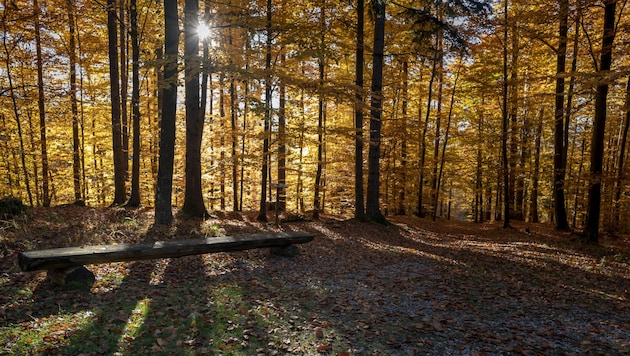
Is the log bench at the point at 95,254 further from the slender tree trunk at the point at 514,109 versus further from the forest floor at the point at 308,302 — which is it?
the slender tree trunk at the point at 514,109

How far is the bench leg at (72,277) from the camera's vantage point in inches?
207

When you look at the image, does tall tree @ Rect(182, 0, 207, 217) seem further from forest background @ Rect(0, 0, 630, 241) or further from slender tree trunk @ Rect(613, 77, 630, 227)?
slender tree trunk @ Rect(613, 77, 630, 227)

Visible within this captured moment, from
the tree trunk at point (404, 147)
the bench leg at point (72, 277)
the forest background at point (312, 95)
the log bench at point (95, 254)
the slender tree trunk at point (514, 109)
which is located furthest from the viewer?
the tree trunk at point (404, 147)

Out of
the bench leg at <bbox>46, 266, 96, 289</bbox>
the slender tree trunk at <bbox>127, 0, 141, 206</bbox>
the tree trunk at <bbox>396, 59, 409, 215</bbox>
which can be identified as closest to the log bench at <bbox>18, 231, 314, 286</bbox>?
the bench leg at <bbox>46, 266, 96, 289</bbox>

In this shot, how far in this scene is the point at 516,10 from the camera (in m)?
16.6

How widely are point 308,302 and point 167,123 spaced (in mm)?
6247

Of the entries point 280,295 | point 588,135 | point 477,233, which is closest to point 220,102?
point 477,233

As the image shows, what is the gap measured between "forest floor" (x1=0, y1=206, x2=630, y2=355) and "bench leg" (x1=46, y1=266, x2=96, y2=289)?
132 millimetres

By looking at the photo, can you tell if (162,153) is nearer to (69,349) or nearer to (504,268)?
(69,349)

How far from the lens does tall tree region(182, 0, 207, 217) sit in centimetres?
948

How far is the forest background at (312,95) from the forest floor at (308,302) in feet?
10.1

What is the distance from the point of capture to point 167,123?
360 inches

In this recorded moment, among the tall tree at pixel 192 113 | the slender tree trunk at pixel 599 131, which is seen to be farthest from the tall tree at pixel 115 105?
the slender tree trunk at pixel 599 131

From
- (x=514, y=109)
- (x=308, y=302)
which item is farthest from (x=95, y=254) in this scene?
(x=514, y=109)
